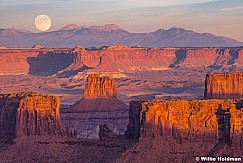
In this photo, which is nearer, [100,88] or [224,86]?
[224,86]

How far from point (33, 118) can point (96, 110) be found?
48.4 meters

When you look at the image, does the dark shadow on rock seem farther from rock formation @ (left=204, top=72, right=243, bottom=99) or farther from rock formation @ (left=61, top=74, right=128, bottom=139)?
rock formation @ (left=61, top=74, right=128, bottom=139)

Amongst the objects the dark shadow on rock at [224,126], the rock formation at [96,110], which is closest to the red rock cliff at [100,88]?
the rock formation at [96,110]

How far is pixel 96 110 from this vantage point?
122m

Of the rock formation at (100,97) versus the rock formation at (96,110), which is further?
the rock formation at (100,97)

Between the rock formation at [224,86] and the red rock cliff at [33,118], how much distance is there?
31.0m

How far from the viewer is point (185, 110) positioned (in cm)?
6606

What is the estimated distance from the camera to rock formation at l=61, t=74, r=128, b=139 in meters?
117

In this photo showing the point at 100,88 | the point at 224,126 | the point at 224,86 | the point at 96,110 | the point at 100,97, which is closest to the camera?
the point at 224,126

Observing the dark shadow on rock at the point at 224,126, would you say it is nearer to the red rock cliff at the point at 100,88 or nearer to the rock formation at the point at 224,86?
the rock formation at the point at 224,86

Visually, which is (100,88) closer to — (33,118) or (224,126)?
(33,118)

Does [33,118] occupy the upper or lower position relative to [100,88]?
upper

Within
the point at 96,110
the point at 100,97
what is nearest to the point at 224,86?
the point at 96,110

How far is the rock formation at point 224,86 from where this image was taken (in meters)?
102
